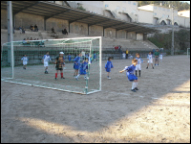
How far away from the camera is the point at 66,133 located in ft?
12.6

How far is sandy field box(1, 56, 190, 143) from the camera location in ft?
12.1

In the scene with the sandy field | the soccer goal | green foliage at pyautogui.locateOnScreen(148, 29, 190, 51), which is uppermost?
green foliage at pyautogui.locateOnScreen(148, 29, 190, 51)

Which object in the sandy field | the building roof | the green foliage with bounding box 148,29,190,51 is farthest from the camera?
the green foliage with bounding box 148,29,190,51

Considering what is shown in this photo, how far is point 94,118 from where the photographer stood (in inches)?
186

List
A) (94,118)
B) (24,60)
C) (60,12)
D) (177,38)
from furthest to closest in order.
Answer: (177,38), (60,12), (24,60), (94,118)

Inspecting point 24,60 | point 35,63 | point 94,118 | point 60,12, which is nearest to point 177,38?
point 60,12

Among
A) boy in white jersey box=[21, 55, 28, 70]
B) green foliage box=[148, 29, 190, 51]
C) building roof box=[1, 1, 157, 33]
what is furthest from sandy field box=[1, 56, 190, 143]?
green foliage box=[148, 29, 190, 51]

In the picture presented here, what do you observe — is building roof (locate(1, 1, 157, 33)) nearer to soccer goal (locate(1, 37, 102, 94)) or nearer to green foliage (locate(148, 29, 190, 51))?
soccer goal (locate(1, 37, 102, 94))

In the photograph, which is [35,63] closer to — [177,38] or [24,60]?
[24,60]

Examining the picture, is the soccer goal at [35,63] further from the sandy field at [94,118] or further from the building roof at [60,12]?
the building roof at [60,12]

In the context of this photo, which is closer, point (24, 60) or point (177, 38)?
point (24, 60)

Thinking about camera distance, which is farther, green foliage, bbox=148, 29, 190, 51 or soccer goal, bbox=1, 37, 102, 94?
green foliage, bbox=148, 29, 190, 51

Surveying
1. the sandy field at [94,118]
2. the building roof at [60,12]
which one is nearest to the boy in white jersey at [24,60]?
the sandy field at [94,118]

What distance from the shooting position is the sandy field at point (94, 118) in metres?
3.69
